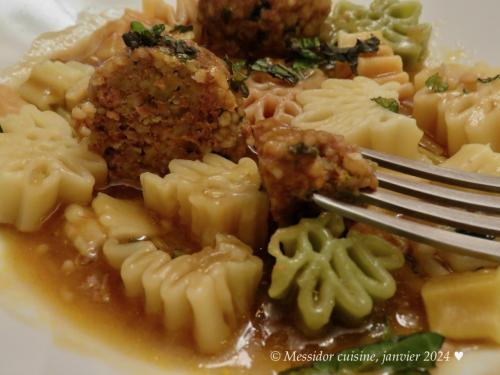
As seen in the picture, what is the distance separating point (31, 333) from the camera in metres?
2.21

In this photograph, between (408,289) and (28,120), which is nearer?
(408,289)

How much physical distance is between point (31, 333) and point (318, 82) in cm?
196

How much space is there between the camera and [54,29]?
392 cm

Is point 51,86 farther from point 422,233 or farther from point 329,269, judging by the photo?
point 422,233

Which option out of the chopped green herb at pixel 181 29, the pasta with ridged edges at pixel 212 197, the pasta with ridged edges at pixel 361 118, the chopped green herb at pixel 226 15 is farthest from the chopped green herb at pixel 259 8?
the pasta with ridged edges at pixel 212 197

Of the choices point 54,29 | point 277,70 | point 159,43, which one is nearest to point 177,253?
point 159,43

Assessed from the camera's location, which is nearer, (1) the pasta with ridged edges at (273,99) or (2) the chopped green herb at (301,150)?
(2) the chopped green herb at (301,150)

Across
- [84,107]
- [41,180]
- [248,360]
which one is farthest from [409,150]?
[41,180]

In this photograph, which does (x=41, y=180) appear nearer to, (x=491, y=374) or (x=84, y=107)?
(x=84, y=107)

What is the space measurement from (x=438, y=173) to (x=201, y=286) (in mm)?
1046

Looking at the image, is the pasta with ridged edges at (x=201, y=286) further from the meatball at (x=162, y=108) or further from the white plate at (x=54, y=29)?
the meatball at (x=162, y=108)

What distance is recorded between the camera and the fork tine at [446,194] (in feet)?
7.43

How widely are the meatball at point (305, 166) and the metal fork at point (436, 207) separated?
2.1 inches

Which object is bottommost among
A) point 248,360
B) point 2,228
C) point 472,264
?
point 2,228
